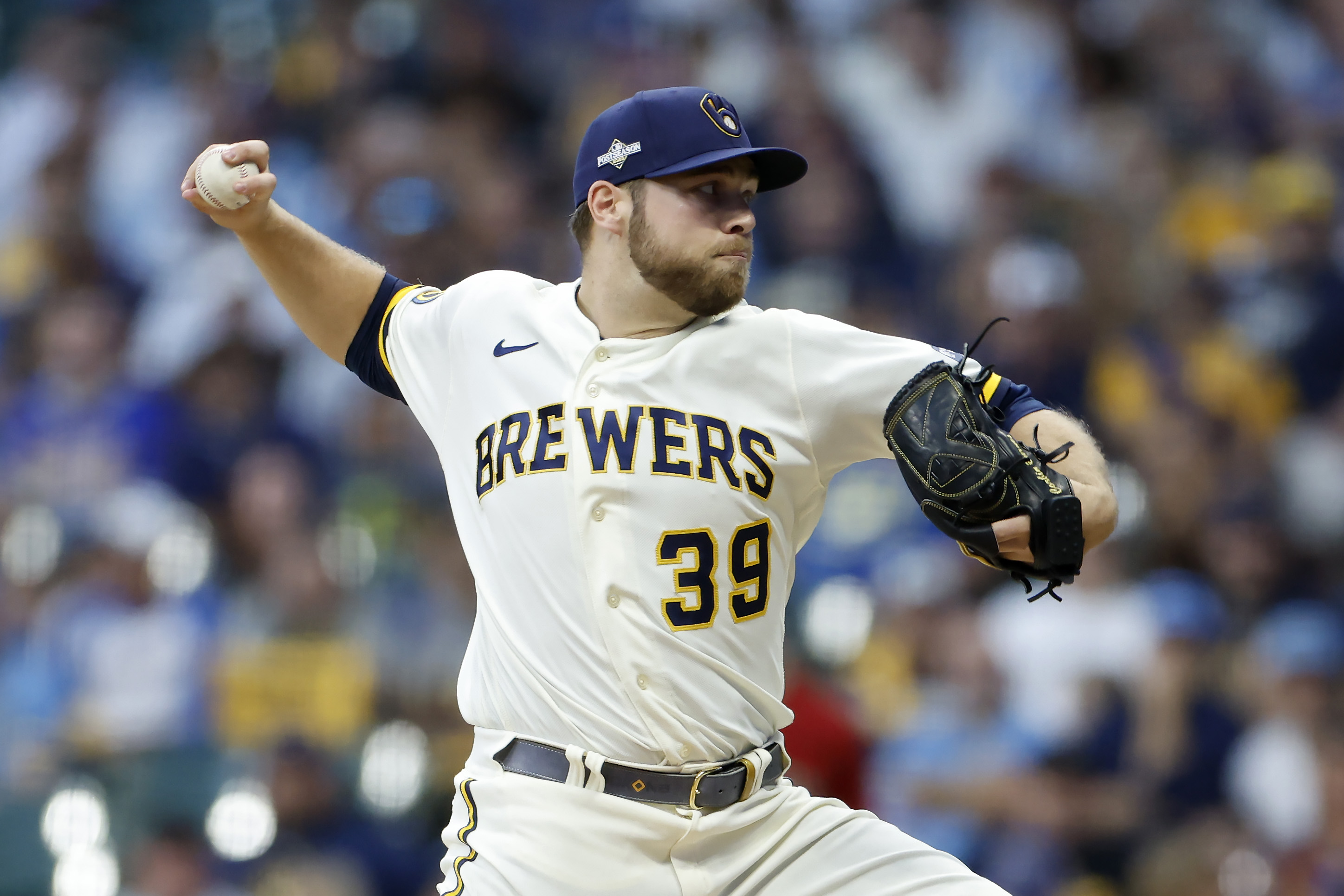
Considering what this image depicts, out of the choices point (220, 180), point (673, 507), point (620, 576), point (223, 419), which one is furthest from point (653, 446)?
point (223, 419)

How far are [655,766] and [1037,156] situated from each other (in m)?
6.17

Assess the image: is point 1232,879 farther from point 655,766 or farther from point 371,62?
point 371,62

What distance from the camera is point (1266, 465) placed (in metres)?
6.86

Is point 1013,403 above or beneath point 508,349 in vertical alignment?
beneath

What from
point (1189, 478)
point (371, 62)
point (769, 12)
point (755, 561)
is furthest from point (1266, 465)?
point (371, 62)

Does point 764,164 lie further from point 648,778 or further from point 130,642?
point 130,642

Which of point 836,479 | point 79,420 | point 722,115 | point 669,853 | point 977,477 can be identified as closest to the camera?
point 977,477

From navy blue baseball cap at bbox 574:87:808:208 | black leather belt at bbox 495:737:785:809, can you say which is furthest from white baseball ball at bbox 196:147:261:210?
black leather belt at bbox 495:737:785:809

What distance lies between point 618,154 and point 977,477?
1112 mm

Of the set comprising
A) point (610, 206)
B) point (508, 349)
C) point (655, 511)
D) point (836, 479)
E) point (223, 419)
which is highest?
point (610, 206)

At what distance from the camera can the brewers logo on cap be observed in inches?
127

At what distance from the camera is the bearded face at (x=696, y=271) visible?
3.15 metres

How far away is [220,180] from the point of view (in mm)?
3254

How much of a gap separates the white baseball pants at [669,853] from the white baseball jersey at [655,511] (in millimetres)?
121
